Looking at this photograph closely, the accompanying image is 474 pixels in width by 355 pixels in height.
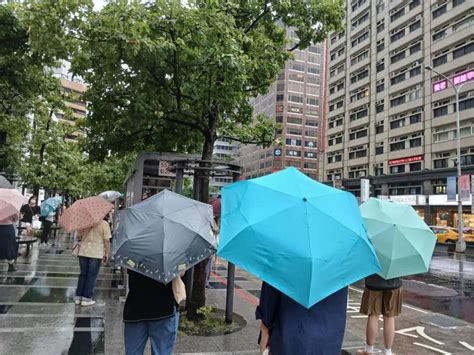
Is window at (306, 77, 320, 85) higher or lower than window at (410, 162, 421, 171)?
higher

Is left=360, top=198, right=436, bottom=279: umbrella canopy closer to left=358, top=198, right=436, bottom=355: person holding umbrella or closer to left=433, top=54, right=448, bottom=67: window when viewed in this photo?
left=358, top=198, right=436, bottom=355: person holding umbrella

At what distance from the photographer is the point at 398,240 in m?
4.51

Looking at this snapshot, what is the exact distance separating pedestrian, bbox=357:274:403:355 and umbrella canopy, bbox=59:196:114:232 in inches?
175

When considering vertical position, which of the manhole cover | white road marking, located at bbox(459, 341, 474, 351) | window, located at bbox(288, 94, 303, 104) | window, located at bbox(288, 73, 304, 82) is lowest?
the manhole cover

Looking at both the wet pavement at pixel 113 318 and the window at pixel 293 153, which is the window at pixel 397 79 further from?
the window at pixel 293 153

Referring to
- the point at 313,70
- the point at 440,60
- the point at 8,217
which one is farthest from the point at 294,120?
the point at 8,217

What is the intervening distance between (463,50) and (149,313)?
44684mm

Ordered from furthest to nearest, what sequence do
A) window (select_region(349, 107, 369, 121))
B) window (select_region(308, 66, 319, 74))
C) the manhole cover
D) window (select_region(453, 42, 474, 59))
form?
window (select_region(308, 66, 319, 74)) < window (select_region(349, 107, 369, 121)) < window (select_region(453, 42, 474, 59)) < the manhole cover

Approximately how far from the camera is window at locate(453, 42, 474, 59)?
38406 mm

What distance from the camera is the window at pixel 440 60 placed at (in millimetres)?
41422

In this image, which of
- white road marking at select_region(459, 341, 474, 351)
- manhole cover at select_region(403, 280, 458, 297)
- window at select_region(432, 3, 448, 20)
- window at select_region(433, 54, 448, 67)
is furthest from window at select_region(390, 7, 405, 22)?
white road marking at select_region(459, 341, 474, 351)

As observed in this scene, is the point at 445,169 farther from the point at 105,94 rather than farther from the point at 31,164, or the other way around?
the point at 105,94

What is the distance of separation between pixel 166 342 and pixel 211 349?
1.85m

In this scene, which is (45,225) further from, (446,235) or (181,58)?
(446,235)
